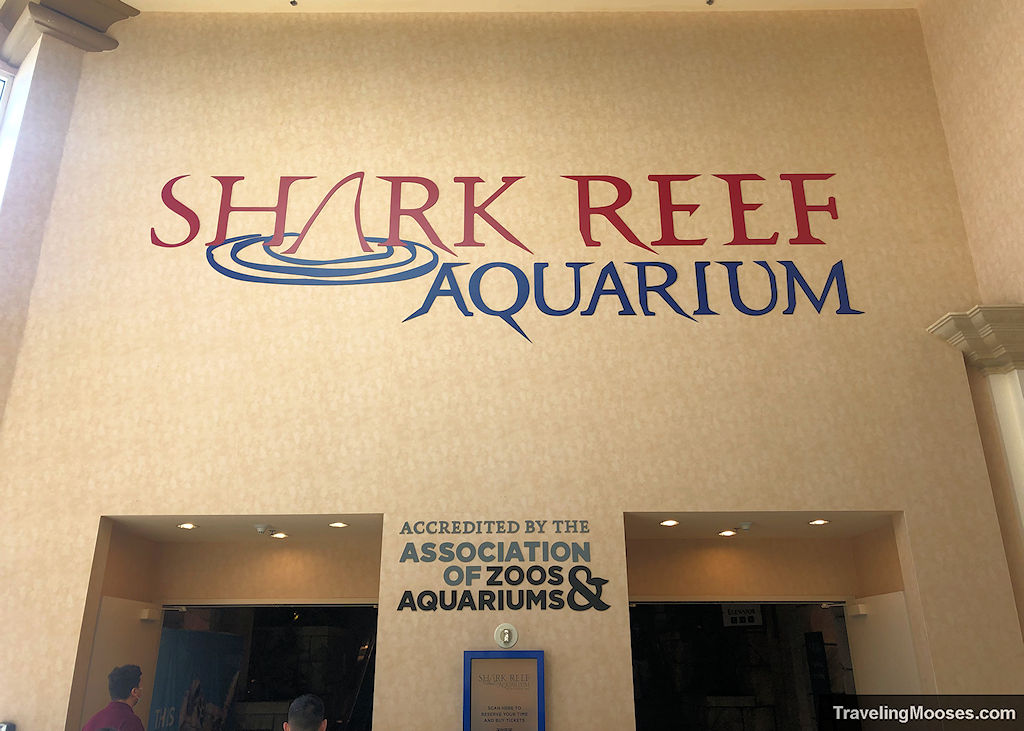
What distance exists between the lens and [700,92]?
20.8 feet

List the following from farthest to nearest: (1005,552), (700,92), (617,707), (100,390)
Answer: (700,92), (100,390), (1005,552), (617,707)

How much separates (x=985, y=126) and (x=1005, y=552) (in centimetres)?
302

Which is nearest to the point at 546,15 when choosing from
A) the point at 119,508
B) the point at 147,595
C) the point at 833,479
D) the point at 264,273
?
the point at 264,273

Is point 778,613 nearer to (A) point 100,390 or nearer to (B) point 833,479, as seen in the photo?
(B) point 833,479

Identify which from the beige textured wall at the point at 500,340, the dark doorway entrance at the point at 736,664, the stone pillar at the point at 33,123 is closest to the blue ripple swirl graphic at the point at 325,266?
the beige textured wall at the point at 500,340

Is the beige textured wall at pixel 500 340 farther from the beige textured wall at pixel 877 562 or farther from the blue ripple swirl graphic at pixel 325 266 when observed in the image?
the beige textured wall at pixel 877 562

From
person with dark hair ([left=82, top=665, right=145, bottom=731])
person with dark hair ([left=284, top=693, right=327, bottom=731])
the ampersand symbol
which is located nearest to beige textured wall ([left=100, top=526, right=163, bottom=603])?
person with dark hair ([left=82, top=665, right=145, bottom=731])

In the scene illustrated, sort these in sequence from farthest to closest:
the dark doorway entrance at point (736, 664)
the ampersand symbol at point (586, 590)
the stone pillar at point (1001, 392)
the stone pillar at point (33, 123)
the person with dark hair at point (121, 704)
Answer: the dark doorway entrance at point (736, 664), the stone pillar at point (33, 123), the stone pillar at point (1001, 392), the ampersand symbol at point (586, 590), the person with dark hair at point (121, 704)

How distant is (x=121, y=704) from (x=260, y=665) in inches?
47.2

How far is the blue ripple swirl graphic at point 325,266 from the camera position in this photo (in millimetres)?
5699

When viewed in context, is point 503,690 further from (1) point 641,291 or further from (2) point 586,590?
(1) point 641,291

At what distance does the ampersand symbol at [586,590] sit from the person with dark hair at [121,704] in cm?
279

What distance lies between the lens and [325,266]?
5738 millimetres

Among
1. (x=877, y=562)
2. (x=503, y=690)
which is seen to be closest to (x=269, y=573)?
(x=503, y=690)
